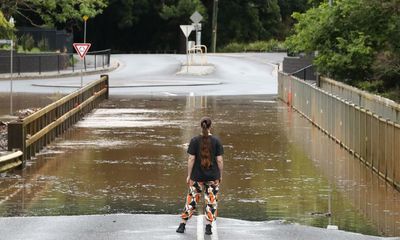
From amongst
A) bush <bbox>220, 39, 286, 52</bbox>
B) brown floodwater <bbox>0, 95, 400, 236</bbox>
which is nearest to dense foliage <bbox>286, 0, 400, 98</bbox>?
brown floodwater <bbox>0, 95, 400, 236</bbox>

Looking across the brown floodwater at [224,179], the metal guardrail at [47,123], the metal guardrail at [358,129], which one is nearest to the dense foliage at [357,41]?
the metal guardrail at [358,129]

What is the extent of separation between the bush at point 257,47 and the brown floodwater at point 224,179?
64.9 metres

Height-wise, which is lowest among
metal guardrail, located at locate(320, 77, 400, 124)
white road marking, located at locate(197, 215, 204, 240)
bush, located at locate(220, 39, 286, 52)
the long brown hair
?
bush, located at locate(220, 39, 286, 52)

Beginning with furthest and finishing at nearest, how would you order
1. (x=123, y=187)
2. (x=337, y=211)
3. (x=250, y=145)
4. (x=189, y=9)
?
(x=189, y=9) → (x=250, y=145) → (x=123, y=187) → (x=337, y=211)

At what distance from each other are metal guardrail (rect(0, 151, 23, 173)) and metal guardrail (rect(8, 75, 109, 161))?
14.2 inches

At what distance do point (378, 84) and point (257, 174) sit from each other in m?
19.0

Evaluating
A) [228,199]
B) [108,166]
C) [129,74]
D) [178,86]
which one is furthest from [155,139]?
[129,74]

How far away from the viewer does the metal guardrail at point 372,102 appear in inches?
834

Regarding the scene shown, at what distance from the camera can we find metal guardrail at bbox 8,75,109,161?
825 inches

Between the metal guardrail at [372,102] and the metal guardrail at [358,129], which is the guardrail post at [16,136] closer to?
the metal guardrail at [358,129]

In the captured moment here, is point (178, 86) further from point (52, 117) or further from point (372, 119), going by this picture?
point (372, 119)

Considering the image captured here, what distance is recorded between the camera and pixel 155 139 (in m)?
27.0

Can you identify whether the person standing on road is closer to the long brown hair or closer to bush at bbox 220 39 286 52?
the long brown hair

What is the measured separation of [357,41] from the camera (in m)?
36.2
